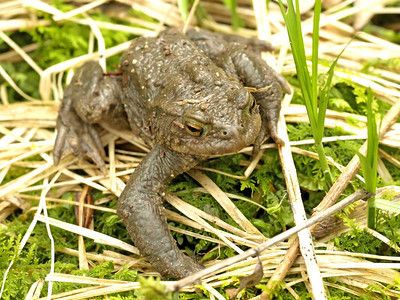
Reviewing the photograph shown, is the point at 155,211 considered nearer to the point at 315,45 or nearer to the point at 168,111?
the point at 168,111

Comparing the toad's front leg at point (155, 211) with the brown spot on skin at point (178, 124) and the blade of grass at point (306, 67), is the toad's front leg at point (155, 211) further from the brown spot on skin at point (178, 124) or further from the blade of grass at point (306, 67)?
the blade of grass at point (306, 67)

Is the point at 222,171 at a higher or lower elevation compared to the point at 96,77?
lower

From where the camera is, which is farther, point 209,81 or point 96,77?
point 96,77

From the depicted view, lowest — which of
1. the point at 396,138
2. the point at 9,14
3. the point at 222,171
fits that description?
the point at 222,171

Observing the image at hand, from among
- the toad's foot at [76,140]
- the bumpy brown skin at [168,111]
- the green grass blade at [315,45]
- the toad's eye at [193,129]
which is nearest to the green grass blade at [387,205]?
the green grass blade at [315,45]

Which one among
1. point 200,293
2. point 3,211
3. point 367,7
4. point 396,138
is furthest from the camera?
point 367,7

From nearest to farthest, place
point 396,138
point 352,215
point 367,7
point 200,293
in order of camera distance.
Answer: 1. point 200,293
2. point 352,215
3. point 396,138
4. point 367,7

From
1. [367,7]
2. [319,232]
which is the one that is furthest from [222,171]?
[367,7]

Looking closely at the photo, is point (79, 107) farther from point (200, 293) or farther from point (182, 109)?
point (200, 293)
